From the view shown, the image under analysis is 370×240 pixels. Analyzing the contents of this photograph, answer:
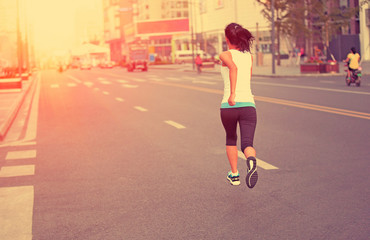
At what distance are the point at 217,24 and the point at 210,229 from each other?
98.6 meters

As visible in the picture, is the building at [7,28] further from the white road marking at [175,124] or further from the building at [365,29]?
the white road marking at [175,124]

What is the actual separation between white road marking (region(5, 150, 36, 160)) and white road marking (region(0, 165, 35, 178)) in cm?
105

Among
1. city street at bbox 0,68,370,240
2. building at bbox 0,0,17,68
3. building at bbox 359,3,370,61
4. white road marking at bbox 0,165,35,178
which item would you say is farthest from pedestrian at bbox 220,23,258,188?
building at bbox 359,3,370,61

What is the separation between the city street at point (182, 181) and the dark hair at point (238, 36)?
1643 mm

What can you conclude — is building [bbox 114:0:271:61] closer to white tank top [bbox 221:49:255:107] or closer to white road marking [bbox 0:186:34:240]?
white road marking [bbox 0:186:34:240]

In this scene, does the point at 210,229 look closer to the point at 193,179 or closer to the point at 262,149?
the point at 193,179

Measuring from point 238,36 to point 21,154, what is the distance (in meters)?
5.64

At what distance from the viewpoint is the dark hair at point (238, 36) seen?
6.58 meters

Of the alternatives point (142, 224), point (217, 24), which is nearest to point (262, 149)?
point (142, 224)

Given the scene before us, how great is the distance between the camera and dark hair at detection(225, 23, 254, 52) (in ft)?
21.6

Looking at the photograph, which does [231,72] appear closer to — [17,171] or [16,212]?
[16,212]

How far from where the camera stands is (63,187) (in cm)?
775

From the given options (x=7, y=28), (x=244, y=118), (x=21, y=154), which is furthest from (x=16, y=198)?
(x=7, y=28)

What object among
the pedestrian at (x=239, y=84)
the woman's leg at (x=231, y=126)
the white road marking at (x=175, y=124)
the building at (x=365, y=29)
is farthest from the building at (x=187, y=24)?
the pedestrian at (x=239, y=84)
